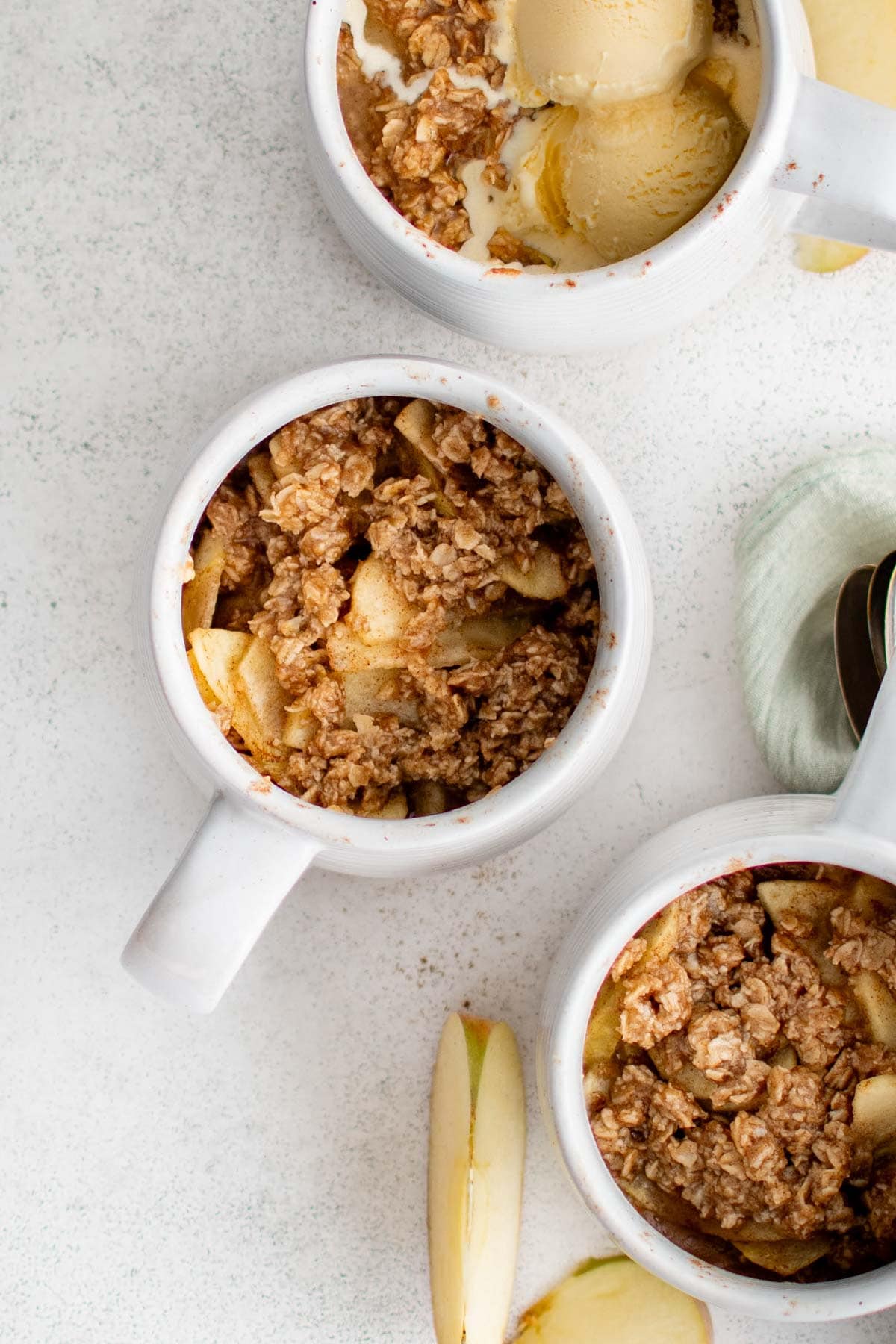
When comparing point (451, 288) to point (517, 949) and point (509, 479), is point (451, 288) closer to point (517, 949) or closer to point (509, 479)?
point (509, 479)

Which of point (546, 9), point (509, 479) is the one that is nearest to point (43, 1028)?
point (509, 479)

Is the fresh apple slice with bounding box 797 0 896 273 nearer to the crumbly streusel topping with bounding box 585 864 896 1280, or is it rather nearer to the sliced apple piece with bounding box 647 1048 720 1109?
the crumbly streusel topping with bounding box 585 864 896 1280

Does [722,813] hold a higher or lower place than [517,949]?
higher

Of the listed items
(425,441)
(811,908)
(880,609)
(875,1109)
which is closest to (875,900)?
(811,908)

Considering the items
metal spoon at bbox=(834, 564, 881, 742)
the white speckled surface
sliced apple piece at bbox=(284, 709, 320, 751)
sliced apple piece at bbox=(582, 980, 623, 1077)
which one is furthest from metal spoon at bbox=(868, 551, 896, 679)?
sliced apple piece at bbox=(284, 709, 320, 751)

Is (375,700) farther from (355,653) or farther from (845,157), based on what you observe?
(845,157)

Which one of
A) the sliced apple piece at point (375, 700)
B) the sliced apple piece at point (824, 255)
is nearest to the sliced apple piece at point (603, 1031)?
the sliced apple piece at point (375, 700)
